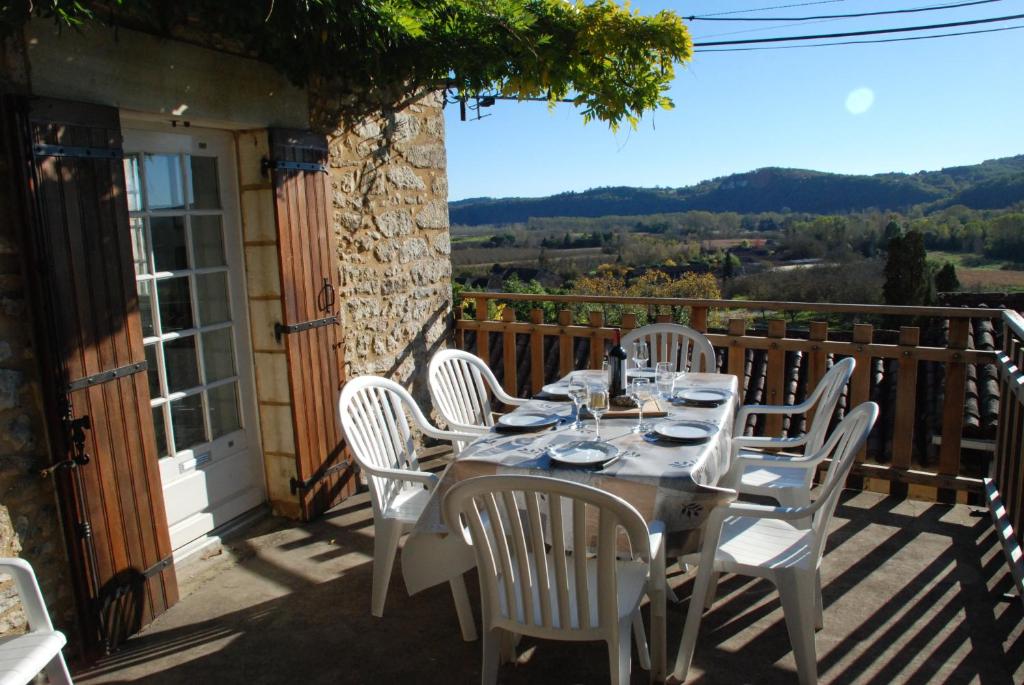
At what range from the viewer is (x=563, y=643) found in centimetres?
238

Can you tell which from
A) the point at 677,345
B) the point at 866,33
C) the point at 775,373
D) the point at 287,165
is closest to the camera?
the point at 287,165

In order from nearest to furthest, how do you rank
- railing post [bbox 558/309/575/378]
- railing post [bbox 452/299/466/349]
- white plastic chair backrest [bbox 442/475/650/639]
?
white plastic chair backrest [bbox 442/475/650/639] → railing post [bbox 558/309/575/378] → railing post [bbox 452/299/466/349]

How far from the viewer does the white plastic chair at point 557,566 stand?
62.7 inches

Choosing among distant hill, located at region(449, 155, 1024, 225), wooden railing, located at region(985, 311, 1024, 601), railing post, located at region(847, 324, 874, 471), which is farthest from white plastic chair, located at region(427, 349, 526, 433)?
distant hill, located at region(449, 155, 1024, 225)

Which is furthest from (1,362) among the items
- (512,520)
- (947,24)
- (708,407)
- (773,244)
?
(773,244)

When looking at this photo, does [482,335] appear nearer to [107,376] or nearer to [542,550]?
[107,376]

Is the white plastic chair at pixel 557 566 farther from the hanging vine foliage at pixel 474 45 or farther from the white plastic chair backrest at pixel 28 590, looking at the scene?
the hanging vine foliage at pixel 474 45

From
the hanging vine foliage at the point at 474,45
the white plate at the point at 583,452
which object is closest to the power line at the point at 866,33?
the hanging vine foliage at the point at 474,45

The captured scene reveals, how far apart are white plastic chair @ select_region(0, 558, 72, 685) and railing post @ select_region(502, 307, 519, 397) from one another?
3093mm

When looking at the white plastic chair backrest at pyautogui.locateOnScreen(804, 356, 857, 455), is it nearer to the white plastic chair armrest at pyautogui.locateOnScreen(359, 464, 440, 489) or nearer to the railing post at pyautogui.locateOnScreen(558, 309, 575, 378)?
the white plastic chair armrest at pyautogui.locateOnScreen(359, 464, 440, 489)

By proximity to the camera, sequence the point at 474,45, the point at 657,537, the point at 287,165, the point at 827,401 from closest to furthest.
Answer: the point at 657,537, the point at 827,401, the point at 287,165, the point at 474,45

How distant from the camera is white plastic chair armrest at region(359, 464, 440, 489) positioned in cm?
245

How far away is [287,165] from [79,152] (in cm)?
106

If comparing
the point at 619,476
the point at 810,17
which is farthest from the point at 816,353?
the point at 810,17
